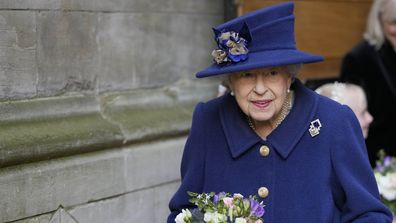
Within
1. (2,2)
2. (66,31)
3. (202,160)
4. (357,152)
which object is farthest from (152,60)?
(357,152)

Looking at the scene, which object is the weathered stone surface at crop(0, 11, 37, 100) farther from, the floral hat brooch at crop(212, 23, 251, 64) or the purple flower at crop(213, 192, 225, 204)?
the purple flower at crop(213, 192, 225, 204)

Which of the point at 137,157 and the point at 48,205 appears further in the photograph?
the point at 137,157

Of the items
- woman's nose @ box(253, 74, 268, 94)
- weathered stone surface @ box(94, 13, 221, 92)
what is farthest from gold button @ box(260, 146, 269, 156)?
weathered stone surface @ box(94, 13, 221, 92)

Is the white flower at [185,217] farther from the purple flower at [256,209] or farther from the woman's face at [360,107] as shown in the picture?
the woman's face at [360,107]

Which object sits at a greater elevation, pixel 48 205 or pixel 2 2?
pixel 2 2

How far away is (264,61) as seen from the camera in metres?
2.80

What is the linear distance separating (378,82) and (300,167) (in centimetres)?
247

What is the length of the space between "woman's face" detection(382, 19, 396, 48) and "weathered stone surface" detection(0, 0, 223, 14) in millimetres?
1136

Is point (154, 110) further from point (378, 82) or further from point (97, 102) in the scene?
point (378, 82)

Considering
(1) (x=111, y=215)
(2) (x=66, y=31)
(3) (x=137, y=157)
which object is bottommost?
(1) (x=111, y=215)

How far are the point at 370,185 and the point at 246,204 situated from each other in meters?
0.55

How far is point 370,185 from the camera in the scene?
9.62ft

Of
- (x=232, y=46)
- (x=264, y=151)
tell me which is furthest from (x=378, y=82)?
(x=232, y=46)

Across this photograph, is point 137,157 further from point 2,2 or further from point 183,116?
point 2,2
